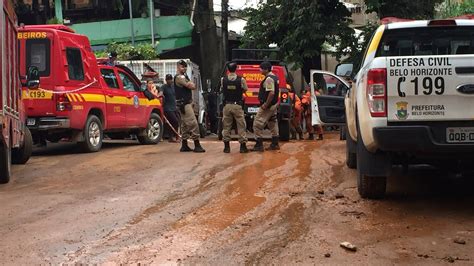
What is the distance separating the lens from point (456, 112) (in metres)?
5.17

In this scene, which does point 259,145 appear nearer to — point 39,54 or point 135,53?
point 39,54

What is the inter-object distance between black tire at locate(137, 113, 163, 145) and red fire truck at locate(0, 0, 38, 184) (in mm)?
4430

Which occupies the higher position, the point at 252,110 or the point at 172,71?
the point at 172,71

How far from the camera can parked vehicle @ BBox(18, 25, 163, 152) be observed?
1083 cm

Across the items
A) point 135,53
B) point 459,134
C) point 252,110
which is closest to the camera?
point 459,134

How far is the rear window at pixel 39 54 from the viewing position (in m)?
11.0

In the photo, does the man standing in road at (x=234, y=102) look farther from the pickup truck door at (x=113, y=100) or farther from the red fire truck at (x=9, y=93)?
the red fire truck at (x=9, y=93)

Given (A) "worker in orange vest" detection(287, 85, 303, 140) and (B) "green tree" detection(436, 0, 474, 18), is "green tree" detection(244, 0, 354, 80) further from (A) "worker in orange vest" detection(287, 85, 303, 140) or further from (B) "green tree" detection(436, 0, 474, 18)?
(B) "green tree" detection(436, 0, 474, 18)

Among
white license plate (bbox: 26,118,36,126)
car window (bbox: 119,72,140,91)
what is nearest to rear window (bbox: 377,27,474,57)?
white license plate (bbox: 26,118,36,126)

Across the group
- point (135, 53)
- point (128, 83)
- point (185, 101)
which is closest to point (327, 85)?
point (185, 101)

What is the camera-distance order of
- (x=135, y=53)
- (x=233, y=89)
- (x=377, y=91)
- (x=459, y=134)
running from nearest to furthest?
(x=459, y=134)
(x=377, y=91)
(x=233, y=89)
(x=135, y=53)

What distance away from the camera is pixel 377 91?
5305 millimetres

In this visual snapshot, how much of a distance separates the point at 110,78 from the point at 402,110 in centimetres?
884

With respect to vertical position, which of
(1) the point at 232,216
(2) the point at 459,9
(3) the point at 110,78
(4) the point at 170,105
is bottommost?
(1) the point at 232,216
